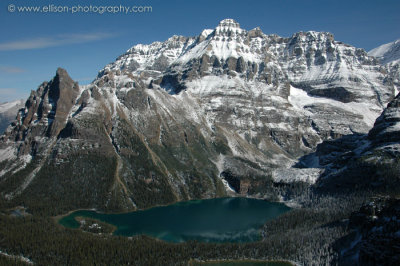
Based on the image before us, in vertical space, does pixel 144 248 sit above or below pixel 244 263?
above

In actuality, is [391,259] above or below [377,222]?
below

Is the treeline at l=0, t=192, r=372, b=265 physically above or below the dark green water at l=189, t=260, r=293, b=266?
above

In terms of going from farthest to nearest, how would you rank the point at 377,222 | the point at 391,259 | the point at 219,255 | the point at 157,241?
the point at 157,241, the point at 219,255, the point at 377,222, the point at 391,259

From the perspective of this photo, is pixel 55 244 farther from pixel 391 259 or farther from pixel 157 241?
pixel 391 259

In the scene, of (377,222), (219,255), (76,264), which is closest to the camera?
(377,222)

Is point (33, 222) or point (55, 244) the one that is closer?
point (55, 244)

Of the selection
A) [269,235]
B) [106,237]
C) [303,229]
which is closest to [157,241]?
[106,237]

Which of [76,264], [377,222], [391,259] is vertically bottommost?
[76,264]

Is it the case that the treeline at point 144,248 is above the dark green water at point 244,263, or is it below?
above

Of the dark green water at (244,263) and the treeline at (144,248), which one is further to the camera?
the dark green water at (244,263)

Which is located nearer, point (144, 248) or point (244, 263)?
point (244, 263)

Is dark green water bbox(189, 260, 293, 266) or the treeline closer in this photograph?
the treeline
